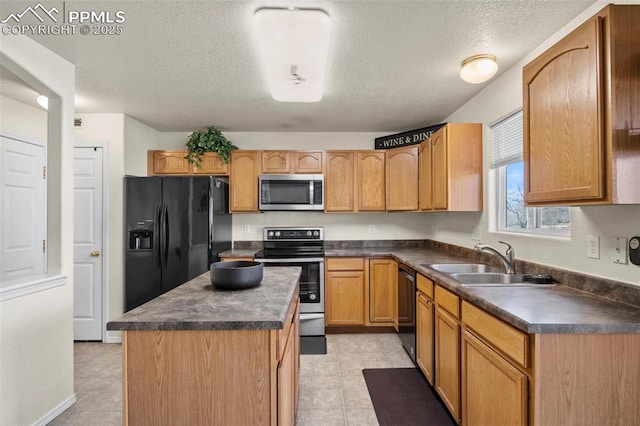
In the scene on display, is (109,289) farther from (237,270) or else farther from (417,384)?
(417,384)

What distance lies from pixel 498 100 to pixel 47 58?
325 centimetres

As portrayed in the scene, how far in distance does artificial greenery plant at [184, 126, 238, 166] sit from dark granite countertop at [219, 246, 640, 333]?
9.23 feet

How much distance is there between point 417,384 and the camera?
238cm

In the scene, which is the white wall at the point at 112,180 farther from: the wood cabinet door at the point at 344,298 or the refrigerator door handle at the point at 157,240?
the wood cabinet door at the point at 344,298

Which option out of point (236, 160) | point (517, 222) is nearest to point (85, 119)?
point (236, 160)

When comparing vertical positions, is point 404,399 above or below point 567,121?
below

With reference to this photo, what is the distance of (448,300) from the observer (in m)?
1.91

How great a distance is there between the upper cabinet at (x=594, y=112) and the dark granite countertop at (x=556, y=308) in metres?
0.46

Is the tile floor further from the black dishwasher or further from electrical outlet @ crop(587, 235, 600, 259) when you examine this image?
electrical outlet @ crop(587, 235, 600, 259)

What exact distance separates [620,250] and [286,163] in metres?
2.97

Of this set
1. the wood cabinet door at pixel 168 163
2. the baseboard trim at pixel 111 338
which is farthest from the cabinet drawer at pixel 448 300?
the baseboard trim at pixel 111 338

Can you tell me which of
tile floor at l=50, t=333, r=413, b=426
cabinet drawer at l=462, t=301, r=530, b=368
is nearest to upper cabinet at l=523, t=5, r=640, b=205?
cabinet drawer at l=462, t=301, r=530, b=368

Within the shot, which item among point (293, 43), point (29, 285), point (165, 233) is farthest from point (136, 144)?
point (293, 43)

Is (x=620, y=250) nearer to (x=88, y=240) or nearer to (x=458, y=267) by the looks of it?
(x=458, y=267)
